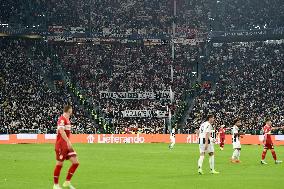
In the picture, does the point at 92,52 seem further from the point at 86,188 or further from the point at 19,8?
the point at 86,188

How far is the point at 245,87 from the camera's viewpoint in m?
70.7

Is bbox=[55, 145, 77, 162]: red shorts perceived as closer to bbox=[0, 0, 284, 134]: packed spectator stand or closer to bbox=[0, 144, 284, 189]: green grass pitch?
bbox=[0, 144, 284, 189]: green grass pitch

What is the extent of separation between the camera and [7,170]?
2536cm

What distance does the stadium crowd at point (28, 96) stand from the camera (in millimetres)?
62531

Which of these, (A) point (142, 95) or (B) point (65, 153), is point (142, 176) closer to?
→ (B) point (65, 153)

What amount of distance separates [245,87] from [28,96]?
1048 inches

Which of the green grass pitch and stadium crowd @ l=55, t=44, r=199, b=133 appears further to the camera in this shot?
stadium crowd @ l=55, t=44, r=199, b=133

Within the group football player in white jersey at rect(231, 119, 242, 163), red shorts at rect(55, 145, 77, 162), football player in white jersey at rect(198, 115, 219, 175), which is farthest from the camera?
football player in white jersey at rect(231, 119, 242, 163)

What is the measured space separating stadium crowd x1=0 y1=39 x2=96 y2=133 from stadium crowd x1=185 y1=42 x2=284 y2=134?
14921 mm

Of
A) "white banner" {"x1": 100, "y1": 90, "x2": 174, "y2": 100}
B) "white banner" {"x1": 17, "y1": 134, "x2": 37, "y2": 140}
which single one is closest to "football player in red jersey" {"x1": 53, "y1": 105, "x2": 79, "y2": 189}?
"white banner" {"x1": 17, "y1": 134, "x2": 37, "y2": 140}

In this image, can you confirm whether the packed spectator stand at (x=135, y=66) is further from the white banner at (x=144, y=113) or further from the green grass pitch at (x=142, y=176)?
the green grass pitch at (x=142, y=176)

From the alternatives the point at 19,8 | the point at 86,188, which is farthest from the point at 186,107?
the point at 86,188

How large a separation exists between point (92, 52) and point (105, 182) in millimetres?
56032

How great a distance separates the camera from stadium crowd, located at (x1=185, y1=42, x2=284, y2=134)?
6519cm
